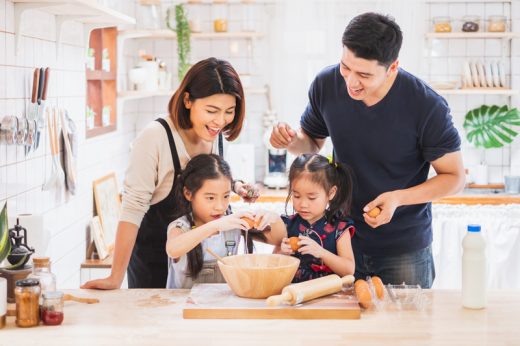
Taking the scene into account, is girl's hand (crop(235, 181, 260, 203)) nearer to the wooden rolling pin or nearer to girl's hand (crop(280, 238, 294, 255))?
girl's hand (crop(280, 238, 294, 255))

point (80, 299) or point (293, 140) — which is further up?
point (293, 140)

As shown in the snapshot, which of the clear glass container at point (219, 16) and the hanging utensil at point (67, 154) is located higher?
the clear glass container at point (219, 16)

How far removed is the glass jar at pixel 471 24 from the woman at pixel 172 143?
2.93m

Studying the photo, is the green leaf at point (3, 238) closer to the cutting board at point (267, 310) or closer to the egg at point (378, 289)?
the cutting board at point (267, 310)

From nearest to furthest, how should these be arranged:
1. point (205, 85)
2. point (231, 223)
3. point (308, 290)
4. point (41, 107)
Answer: point (308, 290), point (231, 223), point (205, 85), point (41, 107)

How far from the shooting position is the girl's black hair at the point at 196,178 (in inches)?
87.0

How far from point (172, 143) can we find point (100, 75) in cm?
194

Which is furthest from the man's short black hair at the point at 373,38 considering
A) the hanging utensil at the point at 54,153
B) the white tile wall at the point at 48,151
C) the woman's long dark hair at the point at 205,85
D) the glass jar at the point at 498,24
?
the glass jar at the point at 498,24

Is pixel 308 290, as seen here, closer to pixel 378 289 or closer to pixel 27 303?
pixel 378 289

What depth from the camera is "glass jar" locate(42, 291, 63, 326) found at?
71.4 inches

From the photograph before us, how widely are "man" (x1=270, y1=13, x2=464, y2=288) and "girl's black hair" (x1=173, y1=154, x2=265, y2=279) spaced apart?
293 mm

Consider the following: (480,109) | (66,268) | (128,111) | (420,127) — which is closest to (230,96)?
(420,127)

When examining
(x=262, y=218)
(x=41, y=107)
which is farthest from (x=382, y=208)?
(x=41, y=107)

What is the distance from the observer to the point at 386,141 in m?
2.34
